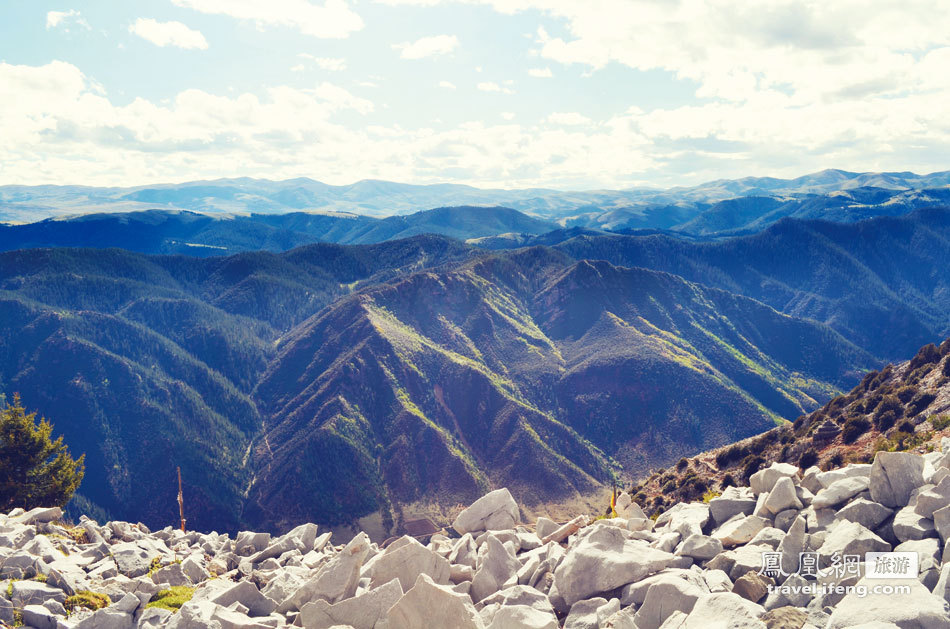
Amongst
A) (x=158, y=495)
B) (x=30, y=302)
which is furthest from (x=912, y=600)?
(x=30, y=302)

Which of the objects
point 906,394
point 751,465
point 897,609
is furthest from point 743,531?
point 906,394

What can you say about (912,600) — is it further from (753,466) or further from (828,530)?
(753,466)

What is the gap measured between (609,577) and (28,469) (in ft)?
194

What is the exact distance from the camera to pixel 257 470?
159625 mm

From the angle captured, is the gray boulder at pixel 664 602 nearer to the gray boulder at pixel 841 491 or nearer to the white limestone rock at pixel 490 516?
the gray boulder at pixel 841 491

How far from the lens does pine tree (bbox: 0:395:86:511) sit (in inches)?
2082

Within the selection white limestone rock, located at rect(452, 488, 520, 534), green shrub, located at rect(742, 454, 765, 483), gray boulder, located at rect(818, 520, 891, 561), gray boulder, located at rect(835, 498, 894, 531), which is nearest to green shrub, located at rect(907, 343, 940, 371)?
green shrub, located at rect(742, 454, 765, 483)

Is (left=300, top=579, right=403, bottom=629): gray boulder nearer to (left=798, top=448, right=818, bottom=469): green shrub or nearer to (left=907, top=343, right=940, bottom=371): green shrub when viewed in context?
(left=798, top=448, right=818, bottom=469): green shrub

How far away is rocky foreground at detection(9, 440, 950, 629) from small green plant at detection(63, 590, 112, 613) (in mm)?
53

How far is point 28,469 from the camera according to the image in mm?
55000

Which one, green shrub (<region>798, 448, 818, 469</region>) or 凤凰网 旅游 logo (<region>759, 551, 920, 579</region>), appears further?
green shrub (<region>798, 448, 818, 469</region>)

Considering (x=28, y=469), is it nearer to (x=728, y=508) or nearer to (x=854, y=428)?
(x=728, y=508)

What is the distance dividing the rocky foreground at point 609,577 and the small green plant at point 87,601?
53 millimetres

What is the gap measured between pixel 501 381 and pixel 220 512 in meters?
95.4
